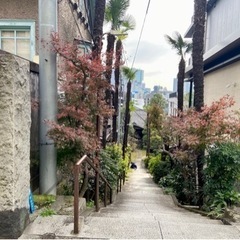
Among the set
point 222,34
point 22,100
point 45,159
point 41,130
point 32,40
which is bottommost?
point 45,159

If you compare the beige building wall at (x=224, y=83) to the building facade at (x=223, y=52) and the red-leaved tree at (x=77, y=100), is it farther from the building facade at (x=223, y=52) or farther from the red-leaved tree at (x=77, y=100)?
the red-leaved tree at (x=77, y=100)

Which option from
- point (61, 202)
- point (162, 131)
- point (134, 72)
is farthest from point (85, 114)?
point (134, 72)

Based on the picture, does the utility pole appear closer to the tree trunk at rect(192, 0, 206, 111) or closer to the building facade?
the tree trunk at rect(192, 0, 206, 111)

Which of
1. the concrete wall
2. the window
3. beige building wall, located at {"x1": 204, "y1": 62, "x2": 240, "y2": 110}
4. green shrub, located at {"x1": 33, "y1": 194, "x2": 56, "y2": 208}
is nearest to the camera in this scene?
the concrete wall

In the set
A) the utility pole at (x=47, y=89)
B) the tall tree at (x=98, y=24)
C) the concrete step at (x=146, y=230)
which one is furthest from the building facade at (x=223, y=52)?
the concrete step at (x=146, y=230)

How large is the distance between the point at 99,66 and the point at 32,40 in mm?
3718

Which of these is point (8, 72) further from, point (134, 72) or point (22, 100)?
point (134, 72)

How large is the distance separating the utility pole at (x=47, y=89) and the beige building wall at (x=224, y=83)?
7271 millimetres

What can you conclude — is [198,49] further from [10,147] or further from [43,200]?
[10,147]

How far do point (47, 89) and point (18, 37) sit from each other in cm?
376

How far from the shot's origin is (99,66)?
15.6 feet

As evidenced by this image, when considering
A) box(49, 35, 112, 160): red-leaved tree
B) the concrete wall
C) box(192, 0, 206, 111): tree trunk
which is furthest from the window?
the concrete wall

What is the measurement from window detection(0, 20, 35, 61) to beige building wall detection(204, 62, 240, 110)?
6.93 metres

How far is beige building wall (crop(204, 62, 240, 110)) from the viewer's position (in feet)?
33.7
